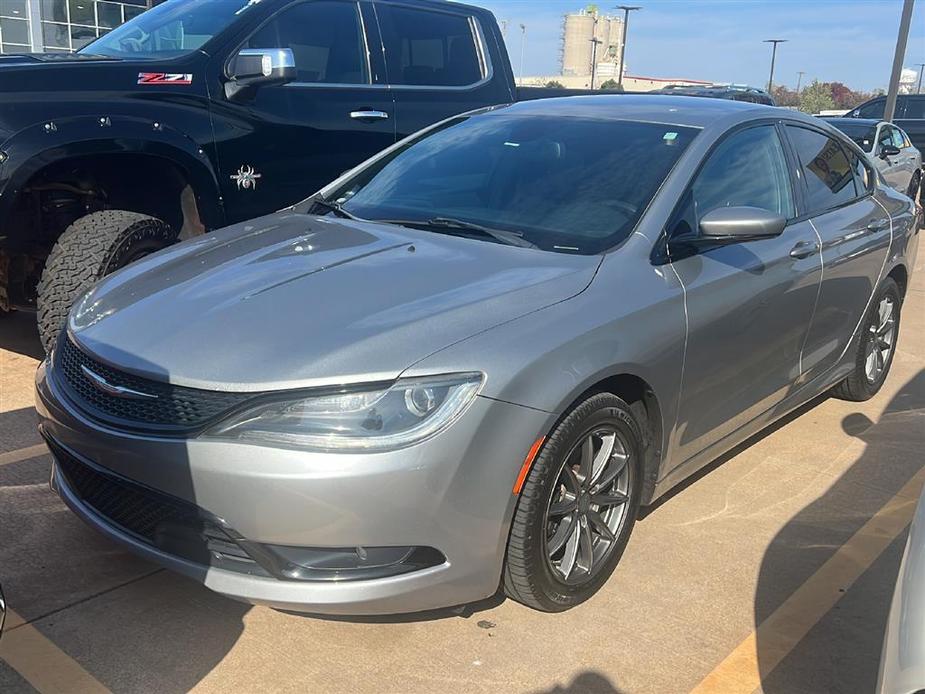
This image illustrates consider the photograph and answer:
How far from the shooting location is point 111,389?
263cm

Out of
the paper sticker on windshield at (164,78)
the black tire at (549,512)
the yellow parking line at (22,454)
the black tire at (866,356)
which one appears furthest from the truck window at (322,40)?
the black tire at (549,512)

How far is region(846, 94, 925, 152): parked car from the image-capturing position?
17406mm

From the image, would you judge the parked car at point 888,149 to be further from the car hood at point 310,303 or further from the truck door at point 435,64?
the car hood at point 310,303

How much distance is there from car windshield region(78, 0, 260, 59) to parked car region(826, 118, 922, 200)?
9846 millimetres

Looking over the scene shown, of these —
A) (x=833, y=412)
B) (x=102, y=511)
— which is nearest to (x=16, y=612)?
(x=102, y=511)

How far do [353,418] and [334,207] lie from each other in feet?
5.81

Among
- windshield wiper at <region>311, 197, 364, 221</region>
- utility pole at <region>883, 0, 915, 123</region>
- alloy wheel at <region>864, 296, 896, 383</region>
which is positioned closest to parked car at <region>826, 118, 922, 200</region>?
utility pole at <region>883, 0, 915, 123</region>

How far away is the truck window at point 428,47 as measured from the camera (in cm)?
606

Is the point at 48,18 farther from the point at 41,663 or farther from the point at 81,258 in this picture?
the point at 41,663

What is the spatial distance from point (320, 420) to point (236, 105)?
10.4 feet

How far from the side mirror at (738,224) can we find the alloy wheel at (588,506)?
0.86 m

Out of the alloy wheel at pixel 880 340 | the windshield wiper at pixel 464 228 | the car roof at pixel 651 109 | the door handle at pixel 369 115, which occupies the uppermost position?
the car roof at pixel 651 109

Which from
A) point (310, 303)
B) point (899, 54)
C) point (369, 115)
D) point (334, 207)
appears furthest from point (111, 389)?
point (899, 54)

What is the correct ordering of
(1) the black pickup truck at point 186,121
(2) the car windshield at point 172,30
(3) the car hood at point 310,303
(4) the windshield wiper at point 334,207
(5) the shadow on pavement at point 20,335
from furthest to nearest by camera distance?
(5) the shadow on pavement at point 20,335 → (2) the car windshield at point 172,30 → (1) the black pickup truck at point 186,121 → (4) the windshield wiper at point 334,207 → (3) the car hood at point 310,303
